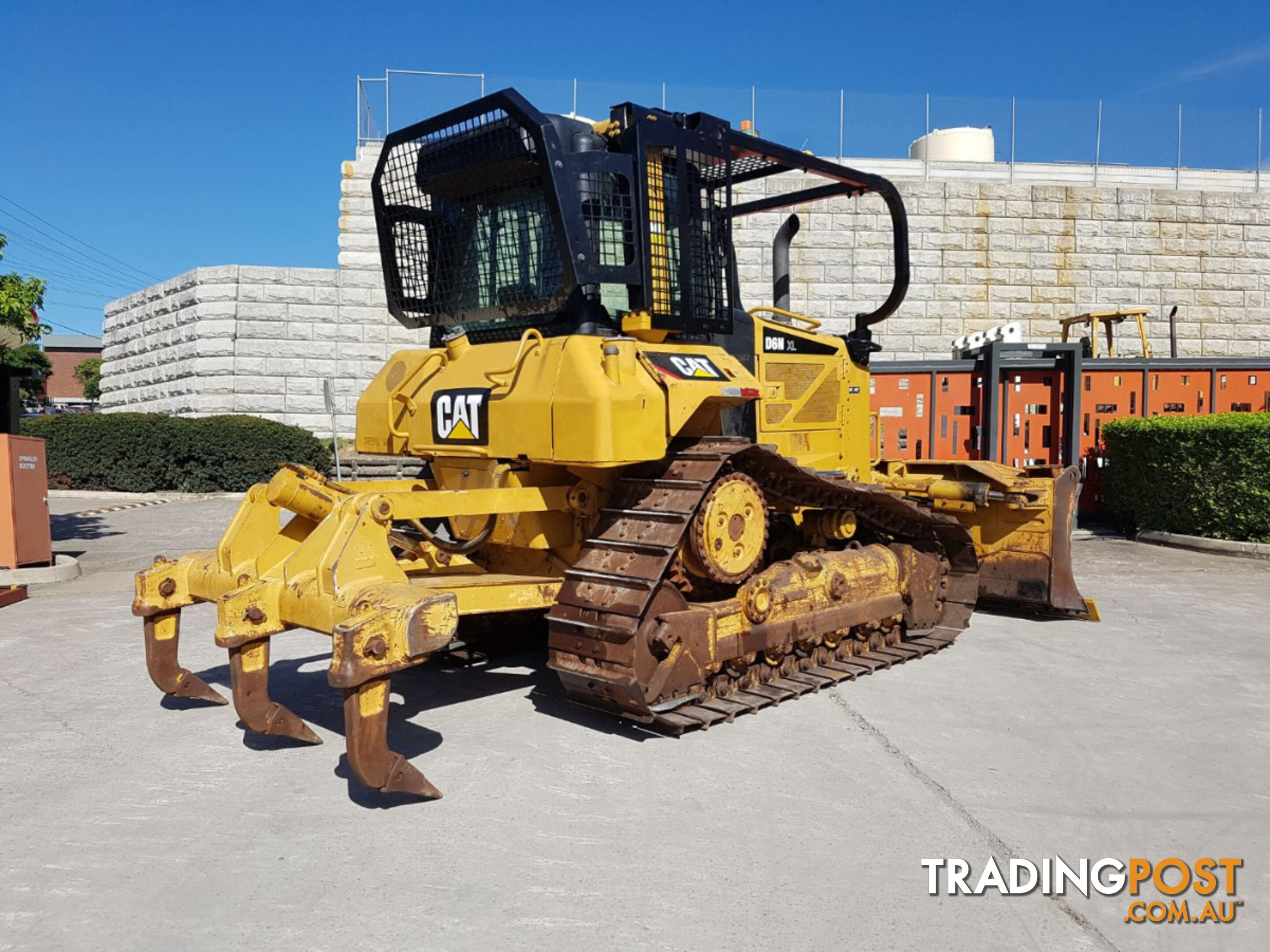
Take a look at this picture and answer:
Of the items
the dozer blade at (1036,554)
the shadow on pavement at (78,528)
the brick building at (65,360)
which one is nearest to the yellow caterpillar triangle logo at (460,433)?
the dozer blade at (1036,554)

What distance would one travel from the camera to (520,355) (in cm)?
509

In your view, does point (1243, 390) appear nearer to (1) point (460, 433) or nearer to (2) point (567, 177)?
(2) point (567, 177)

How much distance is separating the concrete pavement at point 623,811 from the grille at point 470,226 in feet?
7.63

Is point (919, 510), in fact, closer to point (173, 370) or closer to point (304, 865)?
point (304, 865)

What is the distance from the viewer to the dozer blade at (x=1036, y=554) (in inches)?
295

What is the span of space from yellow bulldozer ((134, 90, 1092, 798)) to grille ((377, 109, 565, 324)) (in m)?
0.02

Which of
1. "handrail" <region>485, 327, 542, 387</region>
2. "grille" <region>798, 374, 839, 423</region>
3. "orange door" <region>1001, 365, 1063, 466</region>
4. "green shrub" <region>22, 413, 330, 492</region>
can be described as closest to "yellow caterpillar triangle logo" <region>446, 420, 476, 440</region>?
"handrail" <region>485, 327, 542, 387</region>

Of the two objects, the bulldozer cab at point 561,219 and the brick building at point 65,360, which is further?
the brick building at point 65,360

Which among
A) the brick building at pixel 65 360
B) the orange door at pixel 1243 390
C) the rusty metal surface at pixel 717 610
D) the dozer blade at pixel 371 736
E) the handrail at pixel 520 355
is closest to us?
the dozer blade at pixel 371 736

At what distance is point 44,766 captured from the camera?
452cm

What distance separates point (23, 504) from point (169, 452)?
963 cm

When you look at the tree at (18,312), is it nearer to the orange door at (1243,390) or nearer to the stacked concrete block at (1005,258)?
the stacked concrete block at (1005,258)

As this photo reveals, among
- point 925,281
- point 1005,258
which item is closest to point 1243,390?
point 1005,258

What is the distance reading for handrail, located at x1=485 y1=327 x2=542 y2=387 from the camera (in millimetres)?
5098
